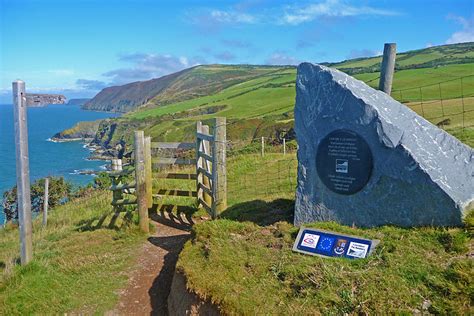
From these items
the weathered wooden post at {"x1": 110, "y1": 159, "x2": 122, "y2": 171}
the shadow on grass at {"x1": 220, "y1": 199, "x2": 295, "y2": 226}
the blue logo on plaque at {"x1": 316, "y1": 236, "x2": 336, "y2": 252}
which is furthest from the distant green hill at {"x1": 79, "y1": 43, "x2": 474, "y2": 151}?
the weathered wooden post at {"x1": 110, "y1": 159, "x2": 122, "y2": 171}

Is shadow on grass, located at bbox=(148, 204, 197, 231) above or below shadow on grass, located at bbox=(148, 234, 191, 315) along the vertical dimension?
above

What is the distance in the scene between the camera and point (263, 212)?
799cm

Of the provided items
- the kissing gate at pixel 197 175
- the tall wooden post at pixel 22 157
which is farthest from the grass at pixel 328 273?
the tall wooden post at pixel 22 157

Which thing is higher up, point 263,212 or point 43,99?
point 43,99

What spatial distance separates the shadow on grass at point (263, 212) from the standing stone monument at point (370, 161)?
0.65 metres

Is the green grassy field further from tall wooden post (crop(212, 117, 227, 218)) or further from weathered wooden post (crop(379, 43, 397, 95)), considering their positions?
weathered wooden post (crop(379, 43, 397, 95))

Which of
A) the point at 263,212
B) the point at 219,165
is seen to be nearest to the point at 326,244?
the point at 263,212

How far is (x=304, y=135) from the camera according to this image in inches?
274

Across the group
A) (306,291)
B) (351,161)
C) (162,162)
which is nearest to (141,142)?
(162,162)

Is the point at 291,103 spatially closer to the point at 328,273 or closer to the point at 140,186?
the point at 140,186

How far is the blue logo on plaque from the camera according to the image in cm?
580

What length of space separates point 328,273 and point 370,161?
1933 millimetres

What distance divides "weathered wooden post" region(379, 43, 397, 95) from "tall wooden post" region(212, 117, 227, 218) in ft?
10.3

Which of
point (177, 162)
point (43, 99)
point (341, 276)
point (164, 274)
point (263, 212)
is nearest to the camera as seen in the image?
point (341, 276)
